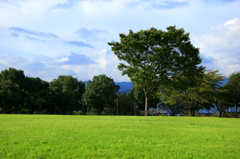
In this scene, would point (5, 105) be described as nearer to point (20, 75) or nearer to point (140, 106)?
point (20, 75)

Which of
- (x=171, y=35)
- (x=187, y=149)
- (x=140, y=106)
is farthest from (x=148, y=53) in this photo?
(x=140, y=106)

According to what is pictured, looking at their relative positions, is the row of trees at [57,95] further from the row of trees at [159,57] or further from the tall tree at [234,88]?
the tall tree at [234,88]

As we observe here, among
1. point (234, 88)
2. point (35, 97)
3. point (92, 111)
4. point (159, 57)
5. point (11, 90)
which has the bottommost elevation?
point (92, 111)

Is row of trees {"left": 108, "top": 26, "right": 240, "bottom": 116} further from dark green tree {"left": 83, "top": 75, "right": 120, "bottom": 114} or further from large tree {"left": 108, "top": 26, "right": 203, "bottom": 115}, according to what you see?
dark green tree {"left": 83, "top": 75, "right": 120, "bottom": 114}

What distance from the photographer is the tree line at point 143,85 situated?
2978cm

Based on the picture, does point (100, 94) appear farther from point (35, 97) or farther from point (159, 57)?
point (159, 57)

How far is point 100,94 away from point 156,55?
71.7 ft

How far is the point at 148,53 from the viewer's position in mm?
30031

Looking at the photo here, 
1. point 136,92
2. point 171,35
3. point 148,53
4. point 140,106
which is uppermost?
point 171,35

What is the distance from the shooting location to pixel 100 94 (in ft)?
158

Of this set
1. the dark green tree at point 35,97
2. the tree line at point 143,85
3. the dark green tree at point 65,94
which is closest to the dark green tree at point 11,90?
the tree line at point 143,85

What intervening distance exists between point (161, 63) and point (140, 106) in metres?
31.6

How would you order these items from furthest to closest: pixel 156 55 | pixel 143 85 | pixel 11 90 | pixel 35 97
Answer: pixel 35 97 < pixel 11 90 < pixel 143 85 < pixel 156 55

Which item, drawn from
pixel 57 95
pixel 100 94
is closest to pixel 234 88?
pixel 100 94
